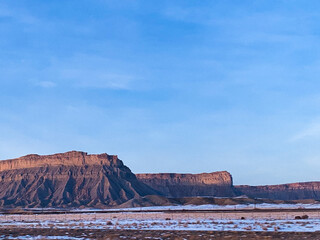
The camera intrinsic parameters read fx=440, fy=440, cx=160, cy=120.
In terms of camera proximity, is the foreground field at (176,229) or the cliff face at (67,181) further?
the cliff face at (67,181)

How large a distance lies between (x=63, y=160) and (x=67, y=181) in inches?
695

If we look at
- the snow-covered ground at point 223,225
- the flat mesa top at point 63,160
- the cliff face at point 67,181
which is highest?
the flat mesa top at point 63,160

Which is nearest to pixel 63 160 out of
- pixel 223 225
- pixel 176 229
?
pixel 223 225

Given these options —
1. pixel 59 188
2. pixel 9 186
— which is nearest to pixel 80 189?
pixel 59 188

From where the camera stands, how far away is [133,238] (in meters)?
24.8

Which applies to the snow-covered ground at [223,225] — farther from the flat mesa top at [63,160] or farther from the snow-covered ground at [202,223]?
the flat mesa top at [63,160]

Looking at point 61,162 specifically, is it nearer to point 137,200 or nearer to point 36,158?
point 36,158

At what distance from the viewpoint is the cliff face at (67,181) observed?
141500 millimetres

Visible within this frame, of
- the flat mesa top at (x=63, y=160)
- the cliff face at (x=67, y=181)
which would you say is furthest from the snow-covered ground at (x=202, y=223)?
the flat mesa top at (x=63, y=160)

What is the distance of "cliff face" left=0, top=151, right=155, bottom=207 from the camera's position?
464 feet

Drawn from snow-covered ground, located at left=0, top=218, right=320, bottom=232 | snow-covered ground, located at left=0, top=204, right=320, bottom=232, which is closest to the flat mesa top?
snow-covered ground, located at left=0, top=204, right=320, bottom=232

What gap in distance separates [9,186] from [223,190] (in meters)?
89.7

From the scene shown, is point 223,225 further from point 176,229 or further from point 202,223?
point 176,229

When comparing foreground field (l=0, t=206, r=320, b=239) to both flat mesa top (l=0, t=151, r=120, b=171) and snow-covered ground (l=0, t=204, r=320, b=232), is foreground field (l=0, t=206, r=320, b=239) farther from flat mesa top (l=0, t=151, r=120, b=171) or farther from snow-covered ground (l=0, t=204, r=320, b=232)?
flat mesa top (l=0, t=151, r=120, b=171)
